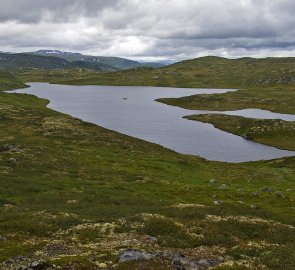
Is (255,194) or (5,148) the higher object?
(5,148)

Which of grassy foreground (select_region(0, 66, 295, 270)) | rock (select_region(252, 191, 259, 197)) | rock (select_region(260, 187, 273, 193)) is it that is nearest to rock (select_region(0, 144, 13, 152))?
grassy foreground (select_region(0, 66, 295, 270))

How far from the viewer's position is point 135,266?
2622 centimetres

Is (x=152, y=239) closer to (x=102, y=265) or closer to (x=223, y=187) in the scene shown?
(x=102, y=265)

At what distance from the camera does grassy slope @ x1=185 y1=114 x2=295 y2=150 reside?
147500 millimetres

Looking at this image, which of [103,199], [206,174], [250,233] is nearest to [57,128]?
[206,174]

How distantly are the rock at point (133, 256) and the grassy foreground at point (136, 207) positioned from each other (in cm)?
58

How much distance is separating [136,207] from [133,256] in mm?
21319

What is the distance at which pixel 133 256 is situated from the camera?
2816cm

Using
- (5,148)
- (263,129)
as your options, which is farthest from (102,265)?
(263,129)

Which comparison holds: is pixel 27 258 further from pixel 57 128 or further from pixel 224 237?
pixel 57 128

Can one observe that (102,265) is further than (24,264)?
Yes

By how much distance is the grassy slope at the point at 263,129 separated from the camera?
484ft

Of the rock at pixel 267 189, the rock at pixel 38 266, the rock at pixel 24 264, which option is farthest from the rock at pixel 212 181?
the rock at pixel 38 266

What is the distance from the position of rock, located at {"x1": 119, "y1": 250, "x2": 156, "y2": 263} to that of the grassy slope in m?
119
